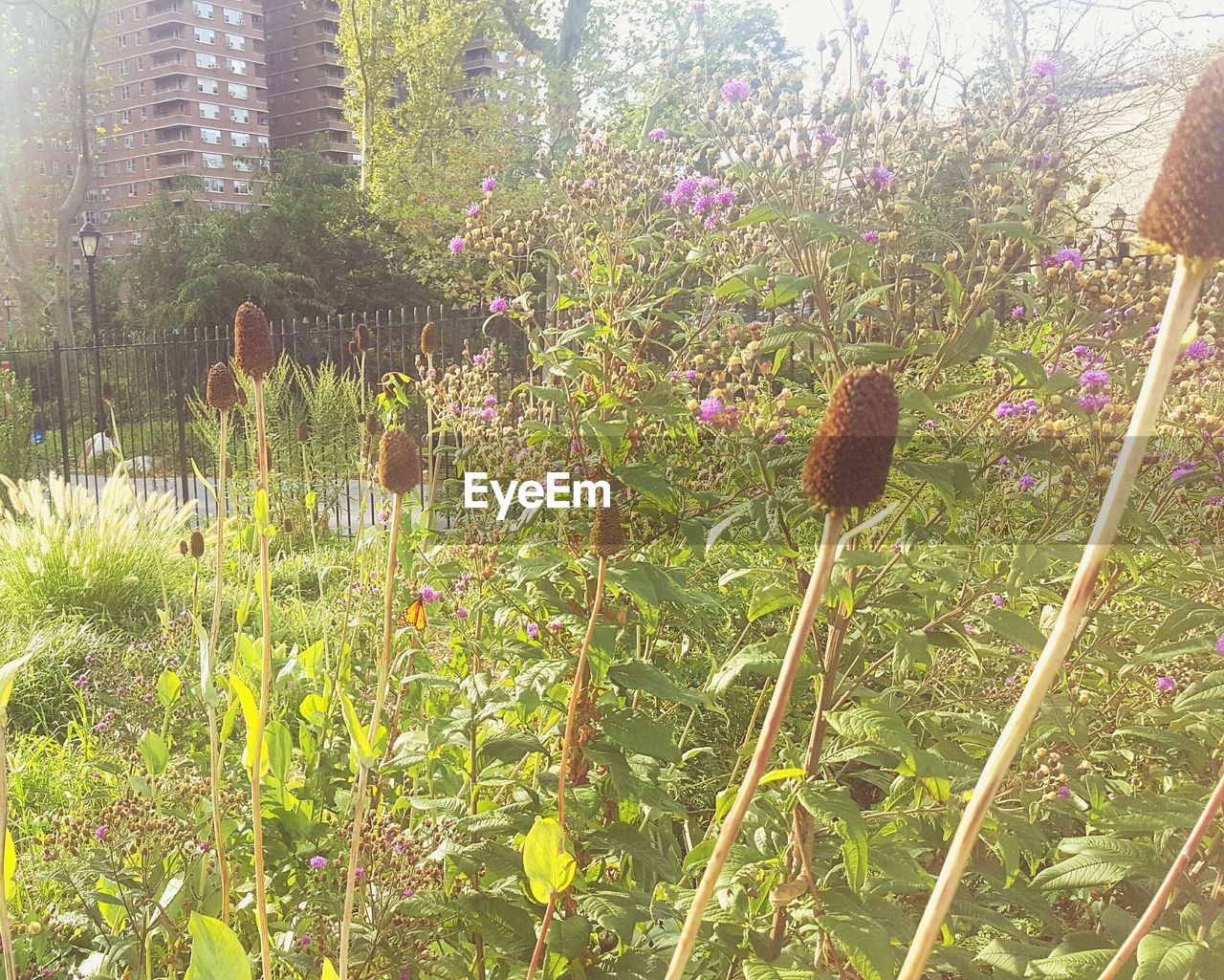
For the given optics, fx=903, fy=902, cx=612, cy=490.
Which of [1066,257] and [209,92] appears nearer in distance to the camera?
[1066,257]

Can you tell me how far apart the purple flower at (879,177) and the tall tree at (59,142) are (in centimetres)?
2093

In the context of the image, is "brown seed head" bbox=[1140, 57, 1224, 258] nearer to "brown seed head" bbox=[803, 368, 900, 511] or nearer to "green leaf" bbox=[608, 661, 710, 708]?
"brown seed head" bbox=[803, 368, 900, 511]

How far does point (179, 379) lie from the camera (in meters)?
12.6

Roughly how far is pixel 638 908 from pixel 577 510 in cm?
102

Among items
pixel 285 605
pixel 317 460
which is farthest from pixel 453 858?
pixel 317 460

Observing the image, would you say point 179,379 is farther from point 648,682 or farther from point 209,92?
point 209,92

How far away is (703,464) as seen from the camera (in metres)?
2.43

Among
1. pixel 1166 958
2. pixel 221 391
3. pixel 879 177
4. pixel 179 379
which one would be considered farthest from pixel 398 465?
pixel 179 379

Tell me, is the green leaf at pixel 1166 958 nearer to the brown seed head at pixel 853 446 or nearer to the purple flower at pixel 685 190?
the brown seed head at pixel 853 446

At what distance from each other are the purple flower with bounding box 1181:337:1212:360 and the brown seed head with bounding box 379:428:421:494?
1.88m

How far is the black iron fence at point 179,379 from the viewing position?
8.87 metres

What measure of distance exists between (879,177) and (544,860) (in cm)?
177

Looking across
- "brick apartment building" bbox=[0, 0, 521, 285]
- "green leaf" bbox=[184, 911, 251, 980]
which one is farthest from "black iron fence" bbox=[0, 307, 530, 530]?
"brick apartment building" bbox=[0, 0, 521, 285]

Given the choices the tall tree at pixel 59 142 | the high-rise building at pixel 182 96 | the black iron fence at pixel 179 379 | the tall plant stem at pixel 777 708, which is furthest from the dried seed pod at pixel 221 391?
the high-rise building at pixel 182 96
